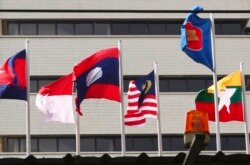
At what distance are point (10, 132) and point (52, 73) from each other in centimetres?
370

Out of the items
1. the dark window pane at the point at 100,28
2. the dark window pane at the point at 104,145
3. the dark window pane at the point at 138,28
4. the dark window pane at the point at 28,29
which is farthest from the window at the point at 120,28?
the dark window pane at the point at 104,145

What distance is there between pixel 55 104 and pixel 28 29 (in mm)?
15196

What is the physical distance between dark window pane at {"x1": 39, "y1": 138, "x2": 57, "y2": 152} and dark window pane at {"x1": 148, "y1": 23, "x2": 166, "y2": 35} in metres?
7.83

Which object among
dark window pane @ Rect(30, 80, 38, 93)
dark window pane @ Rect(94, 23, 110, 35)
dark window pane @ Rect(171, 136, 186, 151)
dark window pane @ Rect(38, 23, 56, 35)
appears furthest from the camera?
dark window pane @ Rect(94, 23, 110, 35)

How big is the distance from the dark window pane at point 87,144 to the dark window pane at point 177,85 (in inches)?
195

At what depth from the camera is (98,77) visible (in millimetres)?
Result: 28375

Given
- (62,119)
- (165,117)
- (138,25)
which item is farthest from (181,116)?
(62,119)

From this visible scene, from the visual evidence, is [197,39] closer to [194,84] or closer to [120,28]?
[194,84]

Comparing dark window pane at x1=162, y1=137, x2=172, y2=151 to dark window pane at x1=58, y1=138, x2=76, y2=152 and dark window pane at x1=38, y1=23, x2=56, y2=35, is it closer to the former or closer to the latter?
dark window pane at x1=58, y1=138, x2=76, y2=152

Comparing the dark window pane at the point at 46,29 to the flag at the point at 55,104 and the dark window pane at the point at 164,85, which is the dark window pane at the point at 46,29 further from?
the flag at the point at 55,104

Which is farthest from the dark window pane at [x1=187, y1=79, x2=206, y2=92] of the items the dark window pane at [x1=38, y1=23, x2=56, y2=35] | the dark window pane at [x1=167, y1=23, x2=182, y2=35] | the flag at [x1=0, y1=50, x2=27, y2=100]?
the flag at [x1=0, y1=50, x2=27, y2=100]

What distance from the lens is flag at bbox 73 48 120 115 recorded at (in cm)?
2803

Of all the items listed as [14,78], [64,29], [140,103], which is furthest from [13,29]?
[140,103]

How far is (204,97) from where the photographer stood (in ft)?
99.0
